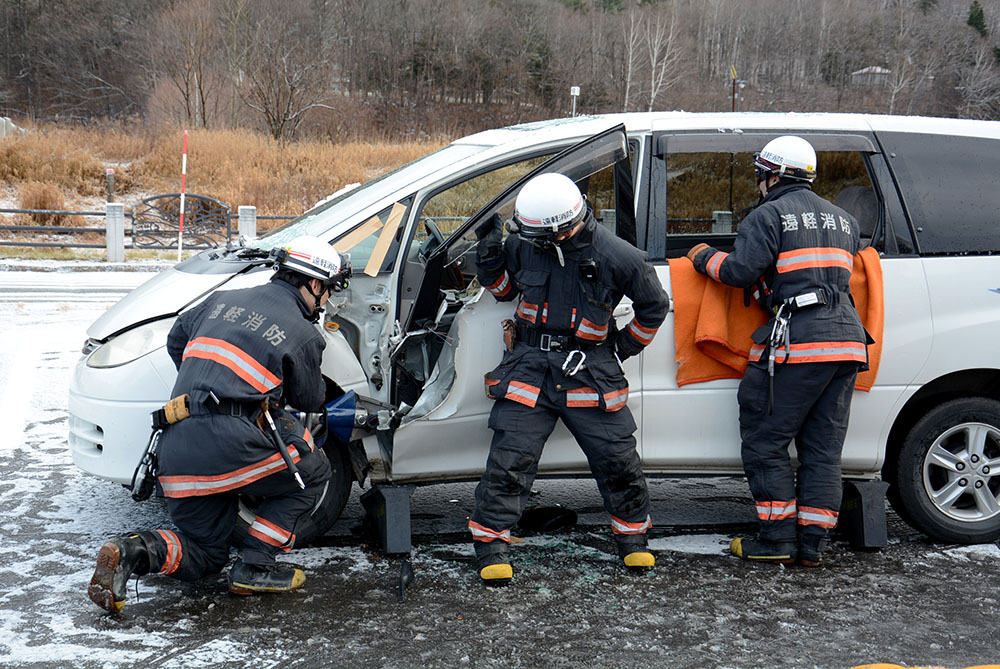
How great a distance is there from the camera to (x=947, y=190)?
14.8ft

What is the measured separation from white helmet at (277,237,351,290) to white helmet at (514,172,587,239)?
2.67 feet

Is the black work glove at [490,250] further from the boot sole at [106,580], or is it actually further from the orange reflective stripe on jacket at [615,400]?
the boot sole at [106,580]

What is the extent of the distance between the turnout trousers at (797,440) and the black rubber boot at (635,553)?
0.58 metres

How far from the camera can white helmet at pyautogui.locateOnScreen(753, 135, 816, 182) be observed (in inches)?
169

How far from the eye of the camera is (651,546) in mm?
4562

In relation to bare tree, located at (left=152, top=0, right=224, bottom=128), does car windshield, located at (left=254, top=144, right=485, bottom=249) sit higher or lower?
lower

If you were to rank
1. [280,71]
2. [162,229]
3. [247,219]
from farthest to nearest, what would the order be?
1. [280,71]
2. [162,229]
3. [247,219]

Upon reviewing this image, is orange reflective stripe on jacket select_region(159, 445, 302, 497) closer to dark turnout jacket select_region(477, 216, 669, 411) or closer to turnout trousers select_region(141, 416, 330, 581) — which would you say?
turnout trousers select_region(141, 416, 330, 581)

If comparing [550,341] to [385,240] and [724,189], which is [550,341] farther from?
[724,189]

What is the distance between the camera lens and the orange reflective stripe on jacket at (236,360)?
3723 mm

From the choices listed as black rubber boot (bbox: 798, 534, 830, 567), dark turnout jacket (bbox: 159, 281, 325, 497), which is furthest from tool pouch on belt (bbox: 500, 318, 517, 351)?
black rubber boot (bbox: 798, 534, 830, 567)

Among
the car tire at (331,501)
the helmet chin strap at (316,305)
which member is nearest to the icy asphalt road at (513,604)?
the car tire at (331,501)

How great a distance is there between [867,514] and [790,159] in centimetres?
175

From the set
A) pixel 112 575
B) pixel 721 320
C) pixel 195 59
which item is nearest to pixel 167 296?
pixel 112 575
